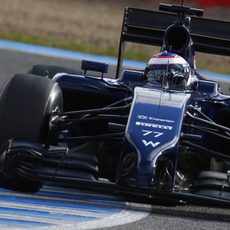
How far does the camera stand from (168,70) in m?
7.89

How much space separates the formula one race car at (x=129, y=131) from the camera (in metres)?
6.46

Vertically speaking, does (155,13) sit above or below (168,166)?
above

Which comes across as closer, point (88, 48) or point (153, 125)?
point (153, 125)

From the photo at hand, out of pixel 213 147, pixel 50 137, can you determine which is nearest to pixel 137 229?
pixel 50 137

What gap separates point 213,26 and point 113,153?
Answer: 2.47m

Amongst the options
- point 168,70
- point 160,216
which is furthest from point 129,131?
point 168,70

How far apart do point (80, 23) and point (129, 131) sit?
1522 centimetres

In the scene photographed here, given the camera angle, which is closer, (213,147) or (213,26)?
(213,147)

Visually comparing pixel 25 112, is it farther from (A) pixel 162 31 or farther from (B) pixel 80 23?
(B) pixel 80 23

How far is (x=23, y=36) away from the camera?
1859cm

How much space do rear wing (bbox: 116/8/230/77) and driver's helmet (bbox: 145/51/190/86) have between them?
141cm

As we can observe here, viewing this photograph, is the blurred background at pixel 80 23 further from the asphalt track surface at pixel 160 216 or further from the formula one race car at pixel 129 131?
the asphalt track surface at pixel 160 216

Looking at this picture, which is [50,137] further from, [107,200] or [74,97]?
[74,97]

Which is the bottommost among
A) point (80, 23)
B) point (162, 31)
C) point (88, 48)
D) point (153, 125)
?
point (88, 48)
